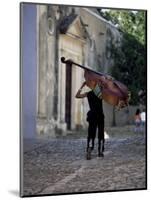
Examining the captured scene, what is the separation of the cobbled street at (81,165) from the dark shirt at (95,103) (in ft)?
0.95

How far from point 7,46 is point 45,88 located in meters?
0.72

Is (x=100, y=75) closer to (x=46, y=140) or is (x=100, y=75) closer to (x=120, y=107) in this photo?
(x=120, y=107)

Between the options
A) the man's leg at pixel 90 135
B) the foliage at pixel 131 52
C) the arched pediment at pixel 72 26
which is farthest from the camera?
the foliage at pixel 131 52

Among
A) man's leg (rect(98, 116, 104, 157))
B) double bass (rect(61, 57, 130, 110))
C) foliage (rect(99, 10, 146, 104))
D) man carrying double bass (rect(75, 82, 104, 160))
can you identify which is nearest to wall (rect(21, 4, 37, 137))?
double bass (rect(61, 57, 130, 110))

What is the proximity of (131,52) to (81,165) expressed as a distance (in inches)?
65.8

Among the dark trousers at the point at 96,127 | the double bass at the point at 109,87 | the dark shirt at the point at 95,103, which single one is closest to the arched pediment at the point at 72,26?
the double bass at the point at 109,87

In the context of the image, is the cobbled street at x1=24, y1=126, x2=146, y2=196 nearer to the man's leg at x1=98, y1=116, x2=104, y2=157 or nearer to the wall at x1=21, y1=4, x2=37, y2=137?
the man's leg at x1=98, y1=116, x2=104, y2=157

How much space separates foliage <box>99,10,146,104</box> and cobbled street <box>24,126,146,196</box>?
62 cm

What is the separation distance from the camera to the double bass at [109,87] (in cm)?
862

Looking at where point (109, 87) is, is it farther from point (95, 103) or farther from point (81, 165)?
point (81, 165)

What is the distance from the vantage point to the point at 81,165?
8.53 m

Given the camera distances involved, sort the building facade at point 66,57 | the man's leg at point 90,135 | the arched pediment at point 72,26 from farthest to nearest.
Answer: the man's leg at point 90,135, the arched pediment at point 72,26, the building facade at point 66,57

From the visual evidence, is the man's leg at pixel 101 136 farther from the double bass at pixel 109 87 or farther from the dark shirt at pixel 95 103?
the double bass at pixel 109 87

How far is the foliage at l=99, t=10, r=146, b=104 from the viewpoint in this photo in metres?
8.77
